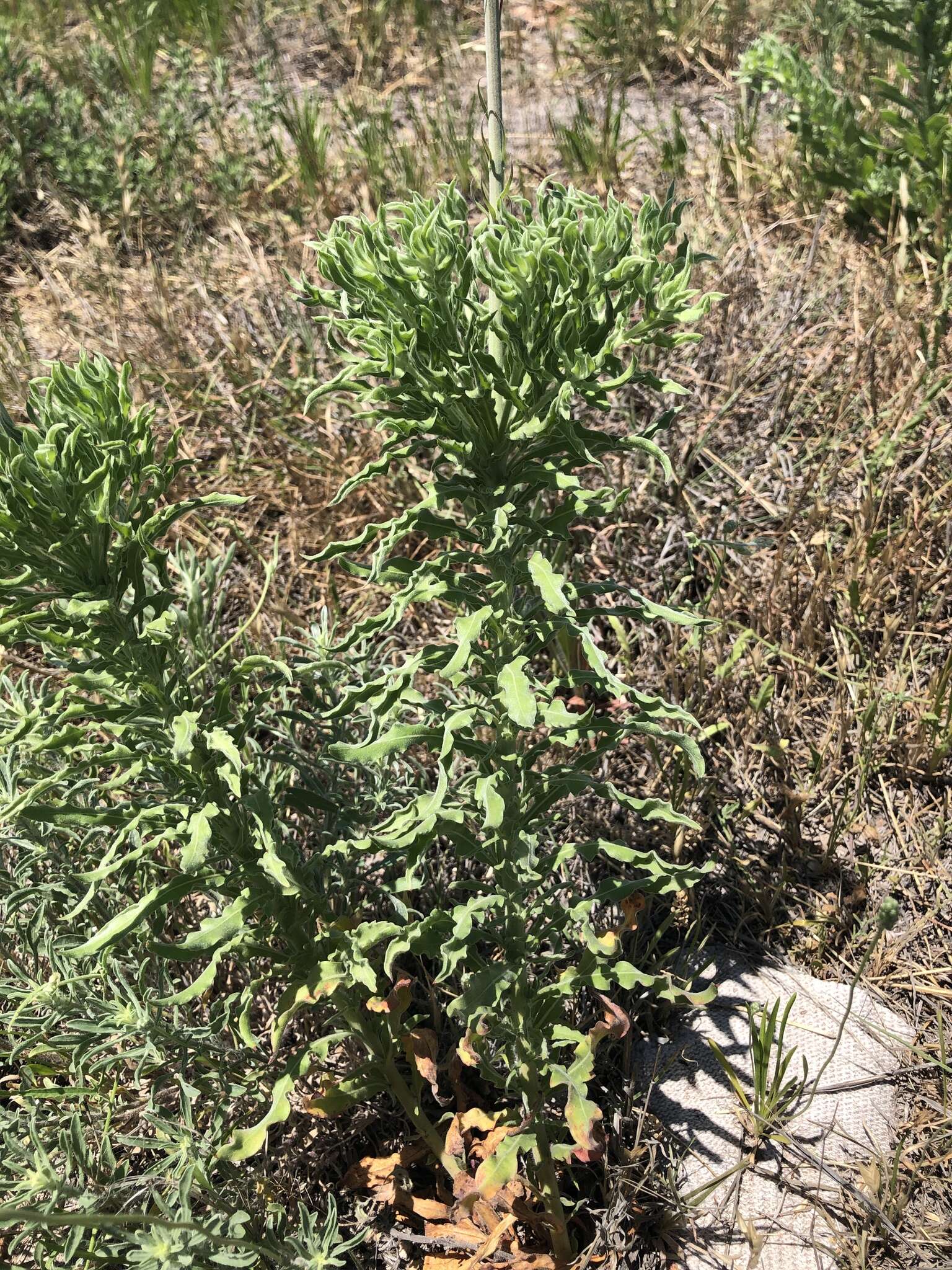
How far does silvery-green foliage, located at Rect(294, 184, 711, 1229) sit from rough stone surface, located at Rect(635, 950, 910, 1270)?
0.25 m

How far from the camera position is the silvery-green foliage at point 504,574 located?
61.4 inches

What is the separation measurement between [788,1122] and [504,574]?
53.6 inches

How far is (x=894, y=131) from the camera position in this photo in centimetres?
359

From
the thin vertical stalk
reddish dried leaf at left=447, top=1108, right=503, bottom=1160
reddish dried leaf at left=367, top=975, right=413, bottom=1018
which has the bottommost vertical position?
reddish dried leaf at left=447, top=1108, right=503, bottom=1160

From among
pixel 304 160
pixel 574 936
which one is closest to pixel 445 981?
pixel 574 936

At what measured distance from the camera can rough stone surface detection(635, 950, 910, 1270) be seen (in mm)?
2133

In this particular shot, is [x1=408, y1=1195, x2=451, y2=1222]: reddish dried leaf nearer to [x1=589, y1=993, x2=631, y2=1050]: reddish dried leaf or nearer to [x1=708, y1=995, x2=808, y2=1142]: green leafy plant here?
[x1=589, y1=993, x2=631, y2=1050]: reddish dried leaf

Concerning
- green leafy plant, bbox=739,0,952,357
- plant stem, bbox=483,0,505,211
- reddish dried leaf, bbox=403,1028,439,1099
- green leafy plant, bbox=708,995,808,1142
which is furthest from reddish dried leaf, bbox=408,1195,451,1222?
green leafy plant, bbox=739,0,952,357

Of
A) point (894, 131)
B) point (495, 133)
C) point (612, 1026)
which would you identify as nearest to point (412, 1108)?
point (612, 1026)

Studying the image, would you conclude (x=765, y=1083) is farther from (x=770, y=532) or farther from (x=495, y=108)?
(x=495, y=108)

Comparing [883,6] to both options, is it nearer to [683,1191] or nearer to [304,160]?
[304,160]

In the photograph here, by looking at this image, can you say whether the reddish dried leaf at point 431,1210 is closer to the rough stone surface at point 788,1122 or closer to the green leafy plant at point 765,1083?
the rough stone surface at point 788,1122

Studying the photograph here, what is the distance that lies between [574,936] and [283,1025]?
599 mm

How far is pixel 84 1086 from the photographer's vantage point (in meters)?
2.15
